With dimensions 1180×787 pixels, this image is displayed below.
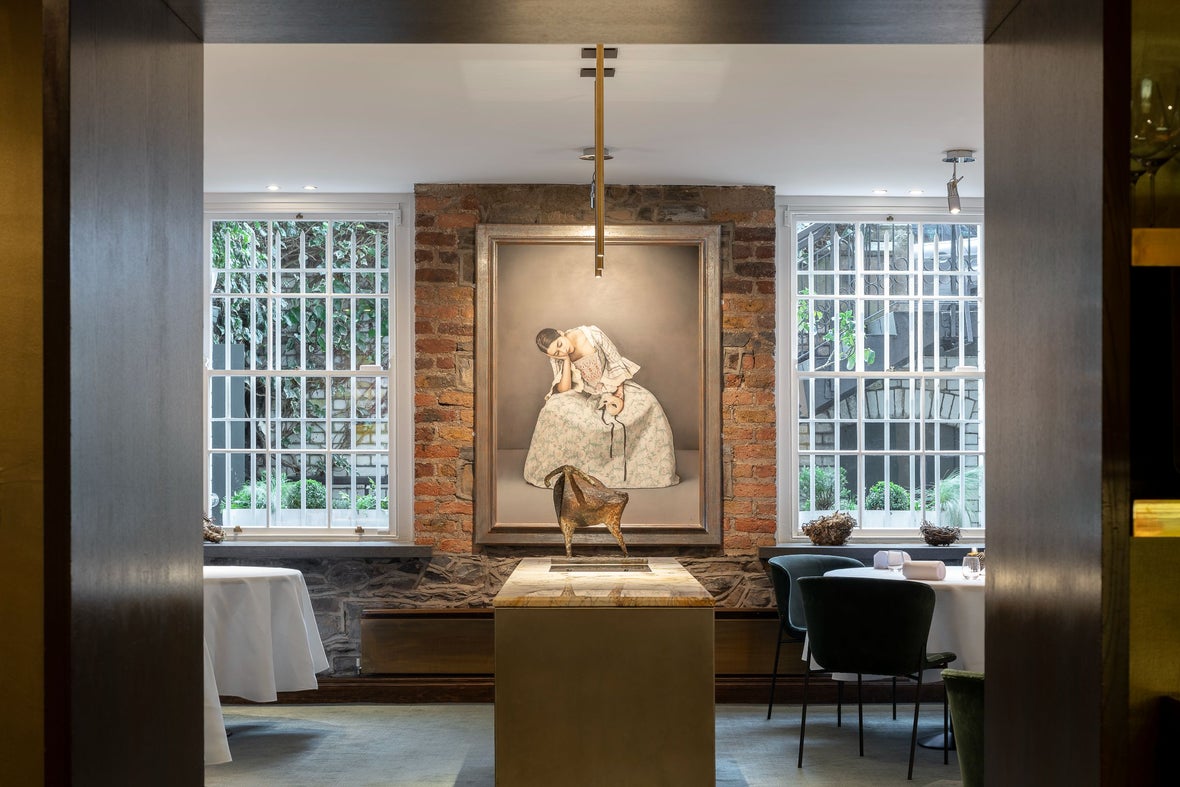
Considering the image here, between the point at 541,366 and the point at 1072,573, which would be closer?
the point at 1072,573

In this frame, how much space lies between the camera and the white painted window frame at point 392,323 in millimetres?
7102

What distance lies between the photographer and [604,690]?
415 cm

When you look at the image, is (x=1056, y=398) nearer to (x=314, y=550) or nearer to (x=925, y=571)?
(x=925, y=571)

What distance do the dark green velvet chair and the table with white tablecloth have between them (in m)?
3.24

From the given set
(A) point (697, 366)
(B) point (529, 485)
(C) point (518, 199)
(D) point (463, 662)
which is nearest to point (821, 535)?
(A) point (697, 366)

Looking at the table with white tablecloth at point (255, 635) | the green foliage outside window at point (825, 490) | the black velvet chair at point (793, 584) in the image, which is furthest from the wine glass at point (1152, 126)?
the green foliage outside window at point (825, 490)

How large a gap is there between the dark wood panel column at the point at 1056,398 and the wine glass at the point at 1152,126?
3.9 inches

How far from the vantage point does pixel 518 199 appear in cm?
699

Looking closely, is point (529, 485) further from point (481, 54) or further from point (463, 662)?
point (481, 54)

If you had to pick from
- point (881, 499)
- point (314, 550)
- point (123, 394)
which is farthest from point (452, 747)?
point (123, 394)

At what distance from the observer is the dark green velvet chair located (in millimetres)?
3818

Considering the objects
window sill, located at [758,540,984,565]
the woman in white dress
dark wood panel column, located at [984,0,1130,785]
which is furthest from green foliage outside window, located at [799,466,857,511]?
dark wood panel column, located at [984,0,1130,785]

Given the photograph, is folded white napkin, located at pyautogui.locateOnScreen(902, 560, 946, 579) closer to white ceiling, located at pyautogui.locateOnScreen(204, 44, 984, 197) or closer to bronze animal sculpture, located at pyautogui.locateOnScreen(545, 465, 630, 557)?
bronze animal sculpture, located at pyautogui.locateOnScreen(545, 465, 630, 557)

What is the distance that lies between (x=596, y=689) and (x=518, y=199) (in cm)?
363
